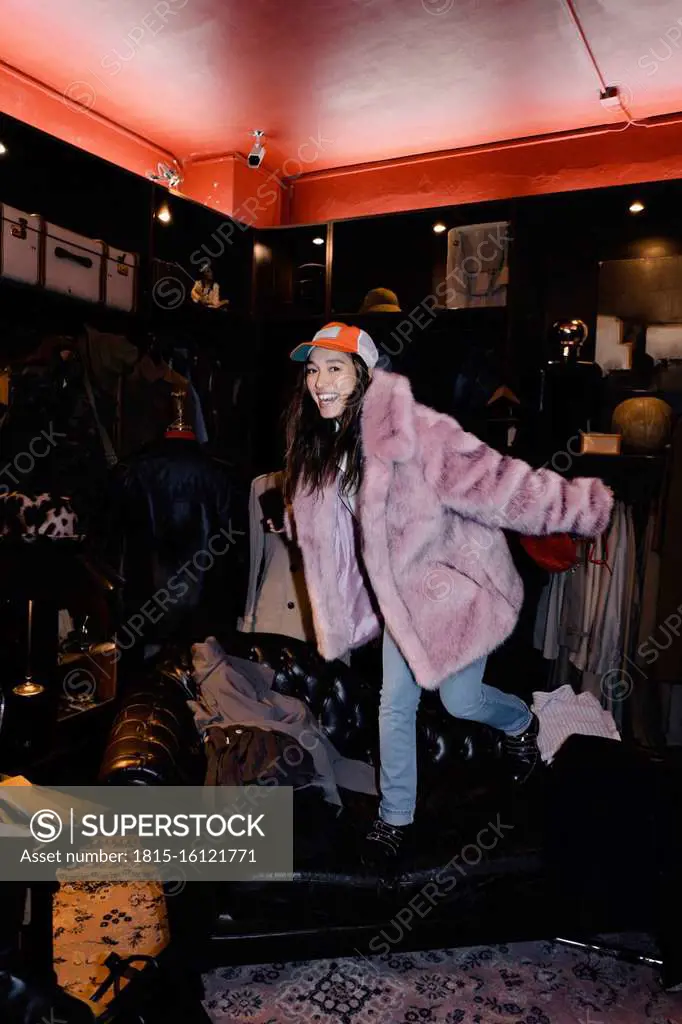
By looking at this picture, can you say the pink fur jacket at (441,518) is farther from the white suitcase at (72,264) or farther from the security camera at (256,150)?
the security camera at (256,150)

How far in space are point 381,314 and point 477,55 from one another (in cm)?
129

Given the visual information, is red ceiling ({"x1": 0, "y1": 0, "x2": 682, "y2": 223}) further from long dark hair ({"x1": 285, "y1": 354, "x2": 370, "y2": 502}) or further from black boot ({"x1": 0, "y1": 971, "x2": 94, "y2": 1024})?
black boot ({"x1": 0, "y1": 971, "x2": 94, "y2": 1024})

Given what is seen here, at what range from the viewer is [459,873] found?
6.88ft

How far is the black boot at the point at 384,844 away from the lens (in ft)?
6.86

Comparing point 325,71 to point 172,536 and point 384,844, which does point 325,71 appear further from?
point 384,844

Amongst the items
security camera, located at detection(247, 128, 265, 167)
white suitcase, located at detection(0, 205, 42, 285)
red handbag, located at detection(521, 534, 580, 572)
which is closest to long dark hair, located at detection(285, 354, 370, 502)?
red handbag, located at detection(521, 534, 580, 572)

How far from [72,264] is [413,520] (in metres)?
2.03

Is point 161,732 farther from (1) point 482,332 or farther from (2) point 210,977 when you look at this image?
(1) point 482,332

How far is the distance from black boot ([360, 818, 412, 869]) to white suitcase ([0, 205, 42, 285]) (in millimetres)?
2489

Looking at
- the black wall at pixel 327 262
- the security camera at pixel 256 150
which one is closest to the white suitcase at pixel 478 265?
the black wall at pixel 327 262

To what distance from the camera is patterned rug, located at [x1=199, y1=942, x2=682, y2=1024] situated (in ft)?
6.14

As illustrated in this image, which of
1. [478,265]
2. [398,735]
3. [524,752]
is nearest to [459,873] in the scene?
[398,735]

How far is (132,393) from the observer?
3.47 meters

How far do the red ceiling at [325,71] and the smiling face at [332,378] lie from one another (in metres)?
1.60
